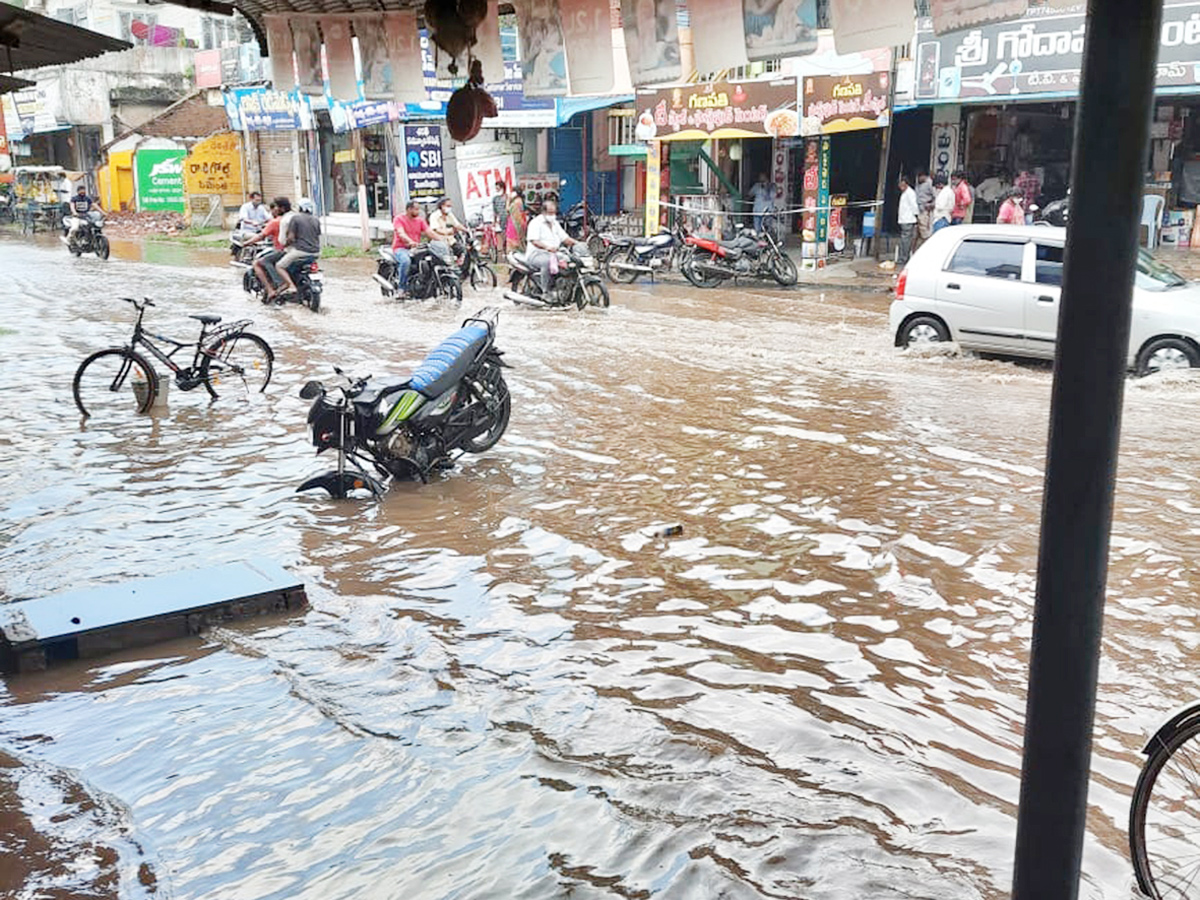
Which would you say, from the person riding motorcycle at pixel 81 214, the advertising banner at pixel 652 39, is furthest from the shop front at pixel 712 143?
the advertising banner at pixel 652 39

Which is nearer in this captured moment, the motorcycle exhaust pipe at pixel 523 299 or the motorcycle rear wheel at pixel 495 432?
the motorcycle rear wheel at pixel 495 432

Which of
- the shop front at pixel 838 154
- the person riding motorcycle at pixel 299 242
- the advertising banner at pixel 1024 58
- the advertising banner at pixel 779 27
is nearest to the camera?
the advertising banner at pixel 779 27

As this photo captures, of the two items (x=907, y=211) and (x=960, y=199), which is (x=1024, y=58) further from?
(x=907, y=211)

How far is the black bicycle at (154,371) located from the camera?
995 cm

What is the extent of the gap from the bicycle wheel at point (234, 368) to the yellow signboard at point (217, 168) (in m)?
24.4

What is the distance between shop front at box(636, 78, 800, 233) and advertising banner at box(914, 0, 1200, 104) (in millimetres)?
2513

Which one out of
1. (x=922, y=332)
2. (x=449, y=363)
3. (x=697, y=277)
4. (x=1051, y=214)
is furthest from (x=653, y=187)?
(x=449, y=363)

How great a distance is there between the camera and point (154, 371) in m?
10.1

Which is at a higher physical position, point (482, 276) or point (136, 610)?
point (482, 276)

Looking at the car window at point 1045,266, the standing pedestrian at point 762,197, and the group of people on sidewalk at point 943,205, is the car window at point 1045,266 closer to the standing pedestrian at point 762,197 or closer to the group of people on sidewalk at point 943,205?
the group of people on sidewalk at point 943,205

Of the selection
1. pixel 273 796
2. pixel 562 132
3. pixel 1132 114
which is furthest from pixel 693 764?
pixel 562 132

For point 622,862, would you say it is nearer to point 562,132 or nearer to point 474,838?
point 474,838

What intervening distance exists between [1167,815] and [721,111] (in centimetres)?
1887

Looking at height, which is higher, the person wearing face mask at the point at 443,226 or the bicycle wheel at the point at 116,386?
the person wearing face mask at the point at 443,226
